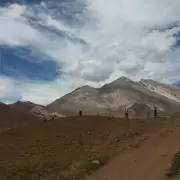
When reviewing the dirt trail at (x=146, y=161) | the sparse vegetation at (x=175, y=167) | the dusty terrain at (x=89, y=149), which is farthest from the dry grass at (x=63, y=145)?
the sparse vegetation at (x=175, y=167)

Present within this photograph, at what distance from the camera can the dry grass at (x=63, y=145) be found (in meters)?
26.2

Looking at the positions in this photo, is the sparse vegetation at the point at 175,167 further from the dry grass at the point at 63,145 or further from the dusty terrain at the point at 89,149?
the dry grass at the point at 63,145

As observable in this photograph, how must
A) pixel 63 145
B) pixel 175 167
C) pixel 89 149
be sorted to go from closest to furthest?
pixel 175 167
pixel 89 149
pixel 63 145

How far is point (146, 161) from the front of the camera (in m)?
27.1

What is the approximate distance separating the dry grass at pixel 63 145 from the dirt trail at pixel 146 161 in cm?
150

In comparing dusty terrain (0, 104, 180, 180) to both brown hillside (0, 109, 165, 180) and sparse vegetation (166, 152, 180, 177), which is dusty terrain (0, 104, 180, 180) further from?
sparse vegetation (166, 152, 180, 177)

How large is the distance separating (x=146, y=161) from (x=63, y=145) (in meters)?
10.9

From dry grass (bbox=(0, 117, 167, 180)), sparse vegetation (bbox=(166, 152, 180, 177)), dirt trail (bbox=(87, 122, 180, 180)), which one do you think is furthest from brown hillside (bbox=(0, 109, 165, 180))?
sparse vegetation (bbox=(166, 152, 180, 177))

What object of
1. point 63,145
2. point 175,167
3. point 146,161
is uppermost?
point 63,145

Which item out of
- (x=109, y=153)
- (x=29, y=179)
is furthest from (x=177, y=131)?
(x=29, y=179)

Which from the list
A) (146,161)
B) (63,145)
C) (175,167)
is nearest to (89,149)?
(63,145)

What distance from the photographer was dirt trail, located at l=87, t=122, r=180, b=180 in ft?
80.9

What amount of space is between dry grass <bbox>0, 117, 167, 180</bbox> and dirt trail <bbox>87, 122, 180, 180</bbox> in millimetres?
1502

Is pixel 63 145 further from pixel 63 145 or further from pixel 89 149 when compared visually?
pixel 89 149
